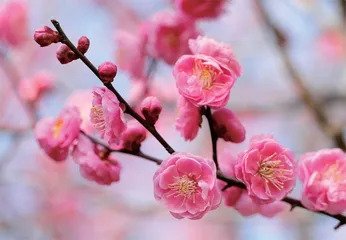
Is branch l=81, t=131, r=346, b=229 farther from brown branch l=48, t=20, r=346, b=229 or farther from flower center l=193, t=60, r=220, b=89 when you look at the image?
flower center l=193, t=60, r=220, b=89

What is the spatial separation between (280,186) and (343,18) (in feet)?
3.15

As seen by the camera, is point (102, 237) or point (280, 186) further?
point (102, 237)

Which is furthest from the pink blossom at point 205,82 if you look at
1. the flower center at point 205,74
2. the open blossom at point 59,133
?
the open blossom at point 59,133

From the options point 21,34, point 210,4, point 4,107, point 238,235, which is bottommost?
point 238,235

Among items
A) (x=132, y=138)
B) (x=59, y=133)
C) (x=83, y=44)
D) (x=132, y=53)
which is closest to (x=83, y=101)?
(x=132, y=53)

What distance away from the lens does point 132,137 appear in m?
0.84

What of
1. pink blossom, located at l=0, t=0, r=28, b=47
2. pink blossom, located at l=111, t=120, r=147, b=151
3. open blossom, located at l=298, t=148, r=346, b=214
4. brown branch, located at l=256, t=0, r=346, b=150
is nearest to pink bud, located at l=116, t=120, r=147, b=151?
pink blossom, located at l=111, t=120, r=147, b=151

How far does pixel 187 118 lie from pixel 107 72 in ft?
0.60

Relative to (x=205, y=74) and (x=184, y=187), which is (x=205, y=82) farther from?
(x=184, y=187)

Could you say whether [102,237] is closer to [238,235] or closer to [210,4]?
[238,235]

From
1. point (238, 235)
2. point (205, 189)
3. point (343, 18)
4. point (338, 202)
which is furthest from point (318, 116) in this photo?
point (238, 235)

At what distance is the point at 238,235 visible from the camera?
152 inches

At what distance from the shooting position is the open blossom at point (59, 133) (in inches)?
35.4

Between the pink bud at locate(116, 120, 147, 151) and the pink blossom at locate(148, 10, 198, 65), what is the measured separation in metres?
0.47
